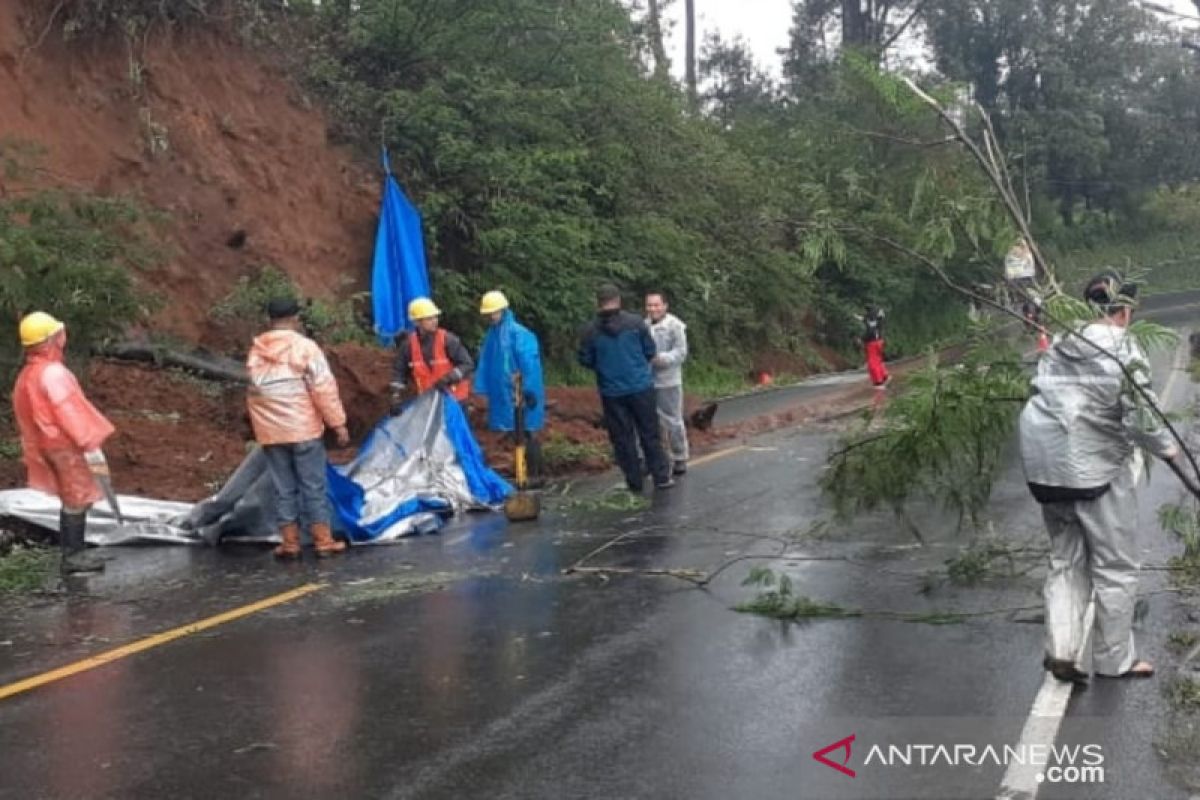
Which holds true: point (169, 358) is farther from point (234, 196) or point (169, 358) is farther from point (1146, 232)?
point (1146, 232)

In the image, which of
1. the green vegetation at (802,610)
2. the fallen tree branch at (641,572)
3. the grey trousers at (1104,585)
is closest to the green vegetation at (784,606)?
the green vegetation at (802,610)

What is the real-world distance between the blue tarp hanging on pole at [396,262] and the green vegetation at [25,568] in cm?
1005

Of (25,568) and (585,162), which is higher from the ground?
(585,162)

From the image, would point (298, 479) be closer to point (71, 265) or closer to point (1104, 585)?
point (71, 265)

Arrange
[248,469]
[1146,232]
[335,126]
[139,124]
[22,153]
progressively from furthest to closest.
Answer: [1146,232], [335,126], [139,124], [22,153], [248,469]

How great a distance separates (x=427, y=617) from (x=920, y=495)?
328cm

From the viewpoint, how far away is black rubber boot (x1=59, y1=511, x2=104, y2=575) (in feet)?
30.7

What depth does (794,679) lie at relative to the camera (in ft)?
20.5

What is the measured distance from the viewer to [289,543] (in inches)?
381

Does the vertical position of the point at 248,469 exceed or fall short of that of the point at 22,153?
it falls short

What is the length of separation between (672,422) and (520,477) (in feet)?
6.10

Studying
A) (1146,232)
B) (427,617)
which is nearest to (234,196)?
(427,617)

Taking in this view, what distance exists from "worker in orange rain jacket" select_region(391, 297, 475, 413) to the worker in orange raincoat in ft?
9.79

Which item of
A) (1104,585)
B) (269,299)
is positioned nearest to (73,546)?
(1104,585)
